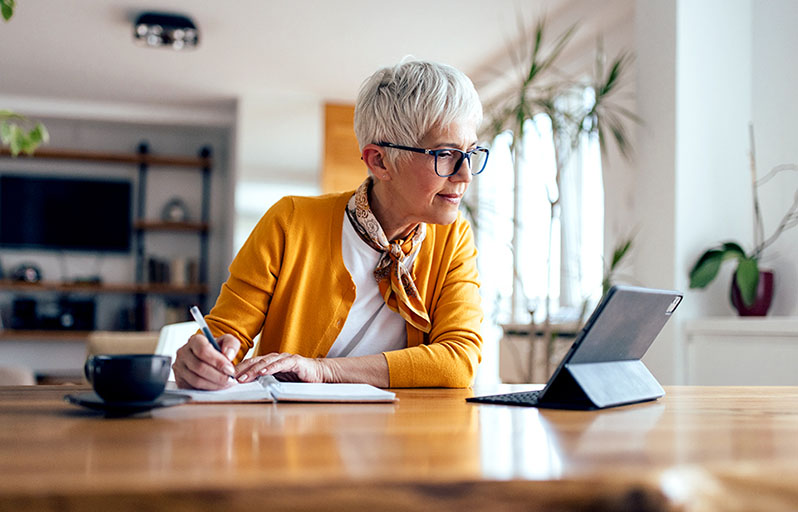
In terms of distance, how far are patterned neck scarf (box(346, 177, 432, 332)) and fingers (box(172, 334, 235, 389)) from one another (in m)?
0.53

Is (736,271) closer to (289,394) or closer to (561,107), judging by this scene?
(561,107)

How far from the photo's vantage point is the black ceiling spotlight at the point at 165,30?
5.04 m

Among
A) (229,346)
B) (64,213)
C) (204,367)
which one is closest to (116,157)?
(64,213)

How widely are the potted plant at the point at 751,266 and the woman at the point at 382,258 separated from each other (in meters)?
1.92

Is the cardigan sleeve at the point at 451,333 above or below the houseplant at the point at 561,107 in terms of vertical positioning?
below

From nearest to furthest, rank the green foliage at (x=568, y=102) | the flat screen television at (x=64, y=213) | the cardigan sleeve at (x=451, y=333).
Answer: the cardigan sleeve at (x=451, y=333) → the green foliage at (x=568, y=102) → the flat screen television at (x=64, y=213)

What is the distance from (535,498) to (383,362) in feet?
3.00

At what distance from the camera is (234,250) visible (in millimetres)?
7078

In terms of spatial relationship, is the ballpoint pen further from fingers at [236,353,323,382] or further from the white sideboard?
the white sideboard

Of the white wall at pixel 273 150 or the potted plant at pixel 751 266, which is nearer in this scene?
the potted plant at pixel 751 266

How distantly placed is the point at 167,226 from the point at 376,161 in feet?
20.2

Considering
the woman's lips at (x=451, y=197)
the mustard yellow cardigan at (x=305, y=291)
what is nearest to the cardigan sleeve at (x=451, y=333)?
the mustard yellow cardigan at (x=305, y=291)

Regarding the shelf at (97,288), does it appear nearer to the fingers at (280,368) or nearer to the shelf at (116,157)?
the shelf at (116,157)

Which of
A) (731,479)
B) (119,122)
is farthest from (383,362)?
(119,122)
